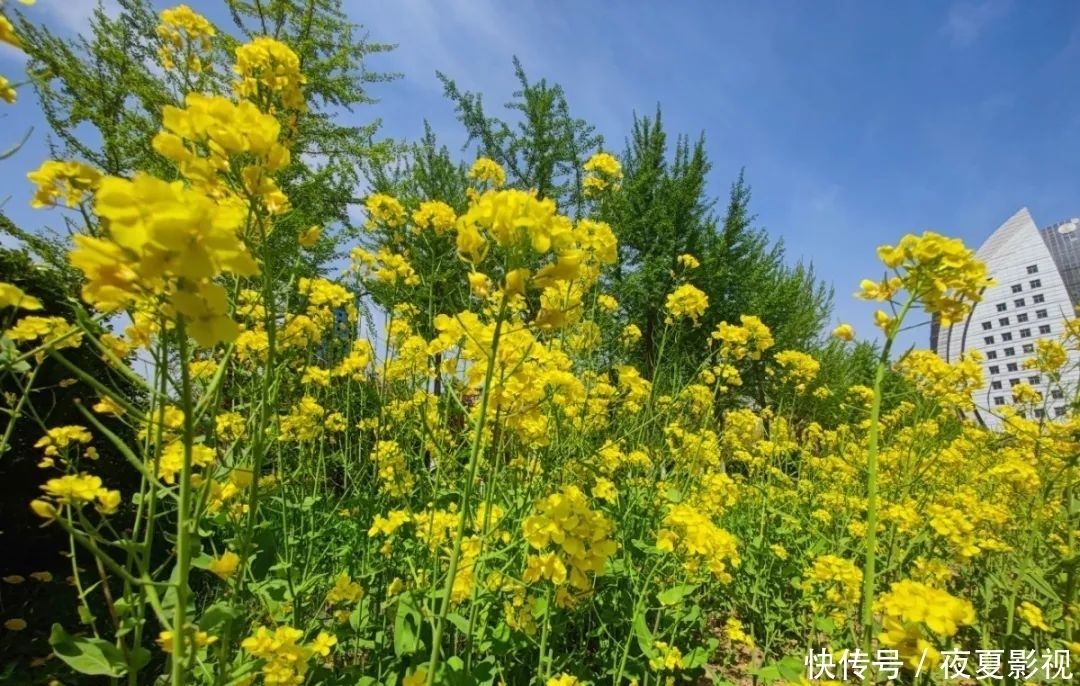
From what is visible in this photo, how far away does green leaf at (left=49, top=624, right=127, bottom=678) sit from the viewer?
1.12 m

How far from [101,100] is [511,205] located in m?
8.93

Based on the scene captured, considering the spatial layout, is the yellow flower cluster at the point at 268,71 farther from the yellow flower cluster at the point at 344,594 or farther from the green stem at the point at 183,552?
the yellow flower cluster at the point at 344,594

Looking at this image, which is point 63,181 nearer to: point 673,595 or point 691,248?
point 673,595

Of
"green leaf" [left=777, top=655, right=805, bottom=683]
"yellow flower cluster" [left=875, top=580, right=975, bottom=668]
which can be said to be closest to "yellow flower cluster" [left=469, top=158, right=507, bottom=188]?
"yellow flower cluster" [left=875, top=580, right=975, bottom=668]

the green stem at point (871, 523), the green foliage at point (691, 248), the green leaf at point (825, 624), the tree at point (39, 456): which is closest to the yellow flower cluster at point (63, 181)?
the green stem at point (871, 523)

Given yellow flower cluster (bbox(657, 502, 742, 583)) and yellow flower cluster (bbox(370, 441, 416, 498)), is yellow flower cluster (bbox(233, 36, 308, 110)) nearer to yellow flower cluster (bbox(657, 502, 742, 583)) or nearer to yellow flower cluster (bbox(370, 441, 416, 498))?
yellow flower cluster (bbox(370, 441, 416, 498))

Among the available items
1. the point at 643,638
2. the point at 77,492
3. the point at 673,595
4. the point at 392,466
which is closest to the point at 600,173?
the point at 392,466

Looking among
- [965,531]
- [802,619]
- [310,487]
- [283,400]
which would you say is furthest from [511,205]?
[310,487]

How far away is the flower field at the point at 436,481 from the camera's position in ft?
3.37

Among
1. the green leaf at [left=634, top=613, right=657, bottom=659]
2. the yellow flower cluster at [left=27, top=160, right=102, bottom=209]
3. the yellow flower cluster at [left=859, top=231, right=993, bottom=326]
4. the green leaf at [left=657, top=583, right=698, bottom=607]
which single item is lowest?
the green leaf at [left=634, top=613, right=657, bottom=659]

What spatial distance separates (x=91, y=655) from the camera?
1.15 m

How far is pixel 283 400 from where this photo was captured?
143 inches

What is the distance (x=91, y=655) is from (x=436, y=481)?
973mm

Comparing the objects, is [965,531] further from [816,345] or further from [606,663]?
[816,345]
